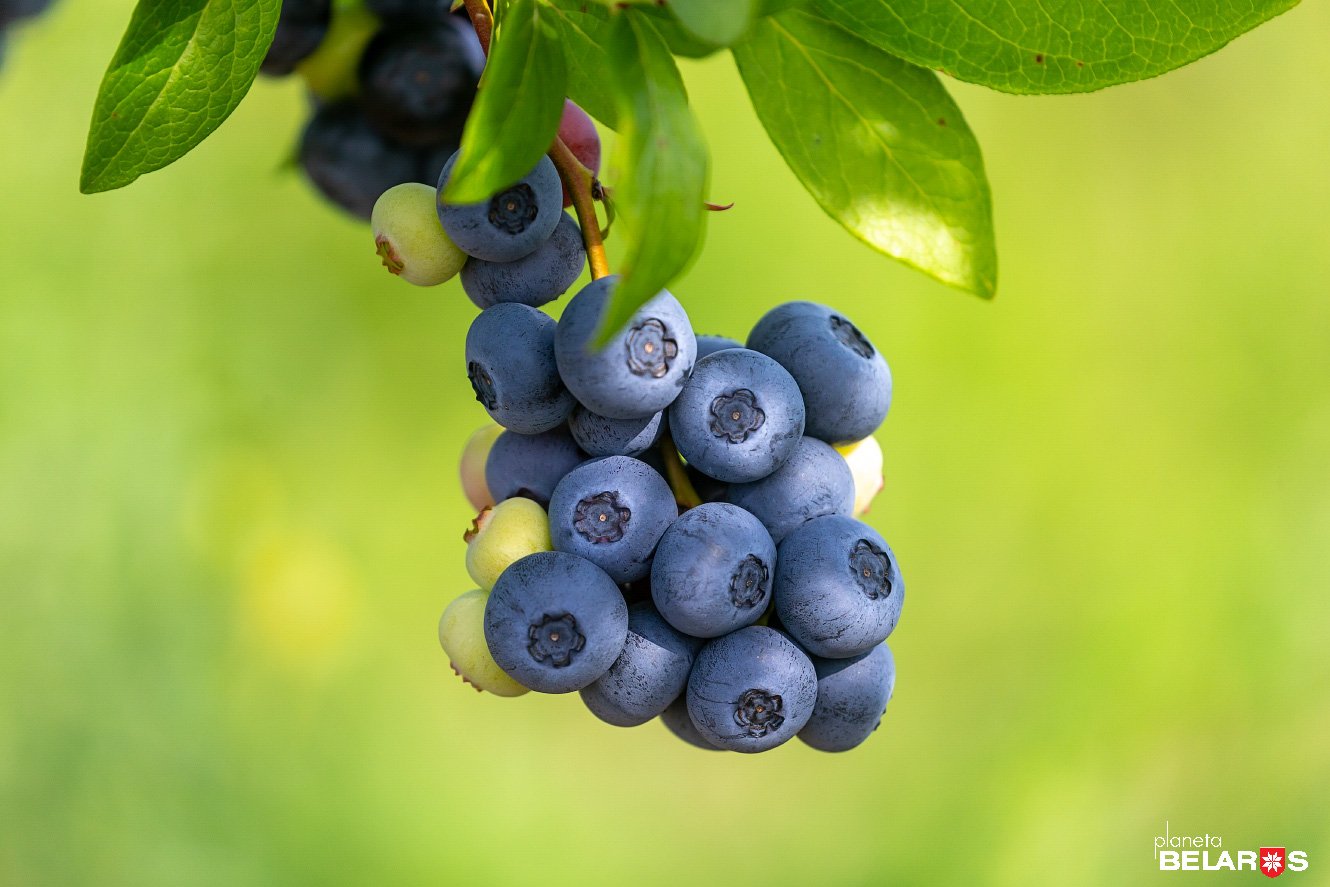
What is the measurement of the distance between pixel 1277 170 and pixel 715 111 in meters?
1.43

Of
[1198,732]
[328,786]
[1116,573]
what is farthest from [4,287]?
[1198,732]

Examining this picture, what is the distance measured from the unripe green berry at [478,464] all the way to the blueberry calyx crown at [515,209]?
0.15 meters

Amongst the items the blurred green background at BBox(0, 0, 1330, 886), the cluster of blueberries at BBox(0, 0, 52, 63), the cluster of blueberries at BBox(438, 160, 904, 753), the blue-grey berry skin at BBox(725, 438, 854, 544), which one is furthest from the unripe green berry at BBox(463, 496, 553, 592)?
the blurred green background at BBox(0, 0, 1330, 886)

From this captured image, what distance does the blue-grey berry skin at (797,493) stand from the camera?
0.59 metres

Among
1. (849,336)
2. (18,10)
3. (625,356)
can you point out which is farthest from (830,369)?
(18,10)

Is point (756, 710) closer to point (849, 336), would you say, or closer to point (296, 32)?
point (849, 336)

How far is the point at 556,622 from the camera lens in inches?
20.8

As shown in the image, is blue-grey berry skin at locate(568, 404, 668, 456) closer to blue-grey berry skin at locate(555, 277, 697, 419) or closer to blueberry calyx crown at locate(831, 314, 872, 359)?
blue-grey berry skin at locate(555, 277, 697, 419)

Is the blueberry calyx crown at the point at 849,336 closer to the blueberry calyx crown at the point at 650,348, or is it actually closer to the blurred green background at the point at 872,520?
the blueberry calyx crown at the point at 650,348

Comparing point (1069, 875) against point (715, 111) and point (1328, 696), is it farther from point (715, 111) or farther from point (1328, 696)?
point (715, 111)

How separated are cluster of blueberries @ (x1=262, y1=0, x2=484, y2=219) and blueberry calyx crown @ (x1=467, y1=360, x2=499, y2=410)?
0.30 m

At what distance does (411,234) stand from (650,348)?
0.45ft

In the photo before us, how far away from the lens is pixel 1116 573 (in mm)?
2459

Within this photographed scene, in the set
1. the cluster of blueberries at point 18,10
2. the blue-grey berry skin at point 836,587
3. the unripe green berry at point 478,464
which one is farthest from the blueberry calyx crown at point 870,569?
the cluster of blueberries at point 18,10
